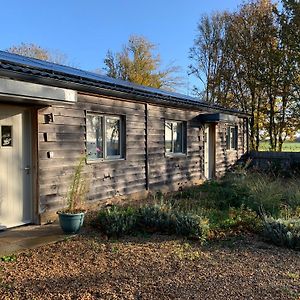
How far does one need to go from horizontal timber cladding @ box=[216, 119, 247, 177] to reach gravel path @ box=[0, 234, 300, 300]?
362 inches

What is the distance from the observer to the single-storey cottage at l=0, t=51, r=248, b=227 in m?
6.38

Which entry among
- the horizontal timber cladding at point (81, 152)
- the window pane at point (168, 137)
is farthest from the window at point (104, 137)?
the window pane at point (168, 137)

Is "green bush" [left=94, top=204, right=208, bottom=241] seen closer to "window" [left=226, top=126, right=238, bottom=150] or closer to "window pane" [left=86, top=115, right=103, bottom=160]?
"window pane" [left=86, top=115, right=103, bottom=160]

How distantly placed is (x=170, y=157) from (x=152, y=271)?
7.20 meters

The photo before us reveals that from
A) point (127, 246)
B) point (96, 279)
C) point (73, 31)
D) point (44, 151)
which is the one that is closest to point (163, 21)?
point (73, 31)

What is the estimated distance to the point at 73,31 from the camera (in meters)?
21.1

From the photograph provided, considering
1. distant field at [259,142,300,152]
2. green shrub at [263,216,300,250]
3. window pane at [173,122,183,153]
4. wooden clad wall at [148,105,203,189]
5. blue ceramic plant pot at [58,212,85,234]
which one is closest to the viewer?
green shrub at [263,216,300,250]

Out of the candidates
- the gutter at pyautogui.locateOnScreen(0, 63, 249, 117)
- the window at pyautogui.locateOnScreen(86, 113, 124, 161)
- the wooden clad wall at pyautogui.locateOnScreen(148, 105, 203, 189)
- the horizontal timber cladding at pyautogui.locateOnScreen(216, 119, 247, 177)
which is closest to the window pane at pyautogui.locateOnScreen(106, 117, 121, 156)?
the window at pyautogui.locateOnScreen(86, 113, 124, 161)

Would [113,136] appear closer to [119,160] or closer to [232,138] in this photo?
[119,160]

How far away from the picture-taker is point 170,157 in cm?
1145

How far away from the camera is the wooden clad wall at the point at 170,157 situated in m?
10.6

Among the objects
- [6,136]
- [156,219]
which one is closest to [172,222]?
[156,219]

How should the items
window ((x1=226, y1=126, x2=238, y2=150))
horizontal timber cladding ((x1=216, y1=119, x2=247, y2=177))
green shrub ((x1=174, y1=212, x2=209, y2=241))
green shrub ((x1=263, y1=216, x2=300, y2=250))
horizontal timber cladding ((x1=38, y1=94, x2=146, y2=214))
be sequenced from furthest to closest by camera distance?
window ((x1=226, y1=126, x2=238, y2=150)) < horizontal timber cladding ((x1=216, y1=119, x2=247, y2=177)) < horizontal timber cladding ((x1=38, y1=94, x2=146, y2=214)) < green shrub ((x1=174, y1=212, x2=209, y2=241)) < green shrub ((x1=263, y1=216, x2=300, y2=250))

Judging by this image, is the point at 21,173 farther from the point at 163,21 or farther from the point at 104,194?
the point at 163,21
